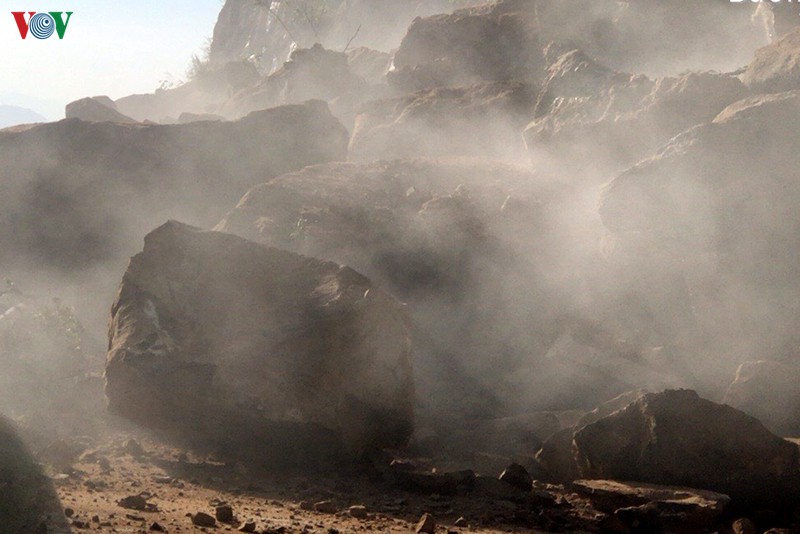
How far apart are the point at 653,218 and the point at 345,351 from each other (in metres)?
3.52

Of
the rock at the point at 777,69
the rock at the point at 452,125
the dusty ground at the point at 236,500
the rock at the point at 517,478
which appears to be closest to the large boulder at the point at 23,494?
the dusty ground at the point at 236,500

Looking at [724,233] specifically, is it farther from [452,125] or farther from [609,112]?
[452,125]

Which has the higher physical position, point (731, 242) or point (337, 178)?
point (337, 178)

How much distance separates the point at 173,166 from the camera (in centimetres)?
1314

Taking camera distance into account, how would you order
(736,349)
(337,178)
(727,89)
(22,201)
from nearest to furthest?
(736,349) → (727,89) → (337,178) → (22,201)

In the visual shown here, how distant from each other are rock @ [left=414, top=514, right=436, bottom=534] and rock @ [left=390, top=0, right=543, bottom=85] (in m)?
12.6

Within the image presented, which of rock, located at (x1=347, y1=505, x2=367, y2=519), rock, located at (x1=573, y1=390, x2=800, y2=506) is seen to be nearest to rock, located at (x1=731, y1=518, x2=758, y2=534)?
rock, located at (x1=573, y1=390, x2=800, y2=506)

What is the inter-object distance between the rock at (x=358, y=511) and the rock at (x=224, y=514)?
802mm

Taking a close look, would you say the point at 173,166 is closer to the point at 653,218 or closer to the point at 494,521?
the point at 653,218

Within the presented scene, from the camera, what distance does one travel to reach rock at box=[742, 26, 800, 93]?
8.96 meters

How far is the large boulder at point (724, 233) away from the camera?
807 centimetres

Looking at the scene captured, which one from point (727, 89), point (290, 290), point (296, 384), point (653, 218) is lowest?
point (296, 384)

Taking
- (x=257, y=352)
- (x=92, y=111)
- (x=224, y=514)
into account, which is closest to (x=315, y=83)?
(x=92, y=111)

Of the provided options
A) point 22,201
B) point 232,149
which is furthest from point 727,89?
point 22,201
